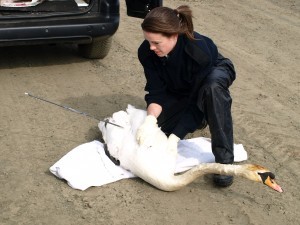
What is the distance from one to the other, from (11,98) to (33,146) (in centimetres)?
88

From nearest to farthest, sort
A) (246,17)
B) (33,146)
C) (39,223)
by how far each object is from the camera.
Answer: (39,223)
(33,146)
(246,17)

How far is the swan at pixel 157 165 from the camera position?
3.14 m

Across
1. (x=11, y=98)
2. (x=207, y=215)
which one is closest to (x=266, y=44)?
(x=11, y=98)

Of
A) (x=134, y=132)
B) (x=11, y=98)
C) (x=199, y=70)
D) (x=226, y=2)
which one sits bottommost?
(x=226, y=2)

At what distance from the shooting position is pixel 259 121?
14.7 ft

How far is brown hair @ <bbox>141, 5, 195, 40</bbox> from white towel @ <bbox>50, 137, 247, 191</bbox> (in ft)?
2.81

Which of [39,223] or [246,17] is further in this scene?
[246,17]

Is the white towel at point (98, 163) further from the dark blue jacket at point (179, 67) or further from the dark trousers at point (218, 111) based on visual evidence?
the dark blue jacket at point (179, 67)

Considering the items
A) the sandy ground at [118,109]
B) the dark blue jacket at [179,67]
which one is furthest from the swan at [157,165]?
the dark blue jacket at [179,67]

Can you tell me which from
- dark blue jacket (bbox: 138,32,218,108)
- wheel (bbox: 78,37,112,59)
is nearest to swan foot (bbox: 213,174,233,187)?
dark blue jacket (bbox: 138,32,218,108)

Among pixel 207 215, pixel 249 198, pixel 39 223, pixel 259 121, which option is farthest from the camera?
pixel 259 121

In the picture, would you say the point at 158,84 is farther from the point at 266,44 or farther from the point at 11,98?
the point at 266,44

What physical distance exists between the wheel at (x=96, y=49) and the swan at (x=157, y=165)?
1865 mm

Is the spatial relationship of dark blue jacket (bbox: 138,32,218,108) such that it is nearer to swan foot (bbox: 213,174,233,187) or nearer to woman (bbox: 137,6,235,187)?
woman (bbox: 137,6,235,187)
